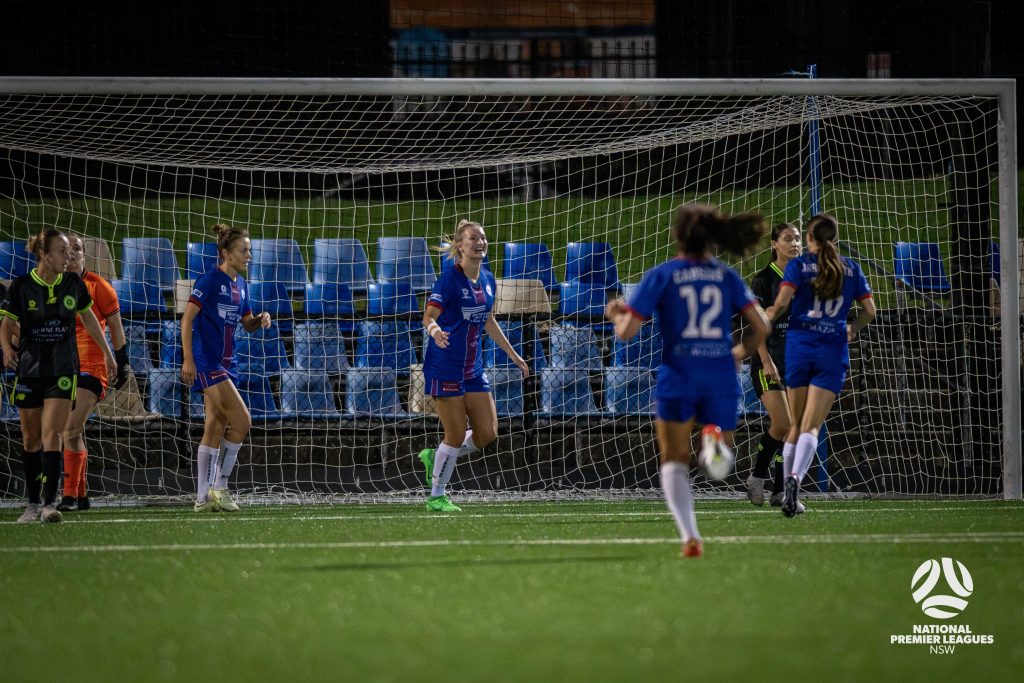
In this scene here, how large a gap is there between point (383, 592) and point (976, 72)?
355 inches

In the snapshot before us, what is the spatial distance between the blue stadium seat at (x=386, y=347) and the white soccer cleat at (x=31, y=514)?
385 cm

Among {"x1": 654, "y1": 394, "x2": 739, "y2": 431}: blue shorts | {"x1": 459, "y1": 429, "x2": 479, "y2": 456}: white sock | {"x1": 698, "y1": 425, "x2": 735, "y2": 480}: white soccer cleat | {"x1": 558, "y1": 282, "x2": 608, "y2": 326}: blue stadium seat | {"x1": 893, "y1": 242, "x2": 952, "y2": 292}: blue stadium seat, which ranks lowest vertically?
{"x1": 459, "y1": 429, "x2": 479, "y2": 456}: white sock

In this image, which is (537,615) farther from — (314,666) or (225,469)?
(225,469)

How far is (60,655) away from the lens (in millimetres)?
3764

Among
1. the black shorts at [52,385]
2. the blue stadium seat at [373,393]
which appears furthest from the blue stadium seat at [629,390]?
the black shorts at [52,385]

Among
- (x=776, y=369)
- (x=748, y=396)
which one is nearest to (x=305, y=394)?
(x=748, y=396)

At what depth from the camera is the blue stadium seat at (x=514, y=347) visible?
37.3 feet

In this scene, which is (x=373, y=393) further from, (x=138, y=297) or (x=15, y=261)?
(x=15, y=261)

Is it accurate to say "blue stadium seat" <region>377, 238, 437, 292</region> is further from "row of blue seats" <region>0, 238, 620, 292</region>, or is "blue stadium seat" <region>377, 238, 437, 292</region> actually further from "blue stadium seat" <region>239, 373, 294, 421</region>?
"blue stadium seat" <region>239, 373, 294, 421</region>

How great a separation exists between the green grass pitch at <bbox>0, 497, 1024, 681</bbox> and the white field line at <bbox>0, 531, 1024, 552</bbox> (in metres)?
0.02

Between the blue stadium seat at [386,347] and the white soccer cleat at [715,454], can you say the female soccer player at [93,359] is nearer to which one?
the blue stadium seat at [386,347]

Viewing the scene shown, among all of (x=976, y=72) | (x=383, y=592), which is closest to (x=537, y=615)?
(x=383, y=592)

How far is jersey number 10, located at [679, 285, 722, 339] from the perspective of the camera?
18.2 feet

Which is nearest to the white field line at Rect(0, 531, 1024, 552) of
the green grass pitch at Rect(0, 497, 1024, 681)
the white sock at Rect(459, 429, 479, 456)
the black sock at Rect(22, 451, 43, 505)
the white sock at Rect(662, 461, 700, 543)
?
the green grass pitch at Rect(0, 497, 1024, 681)
